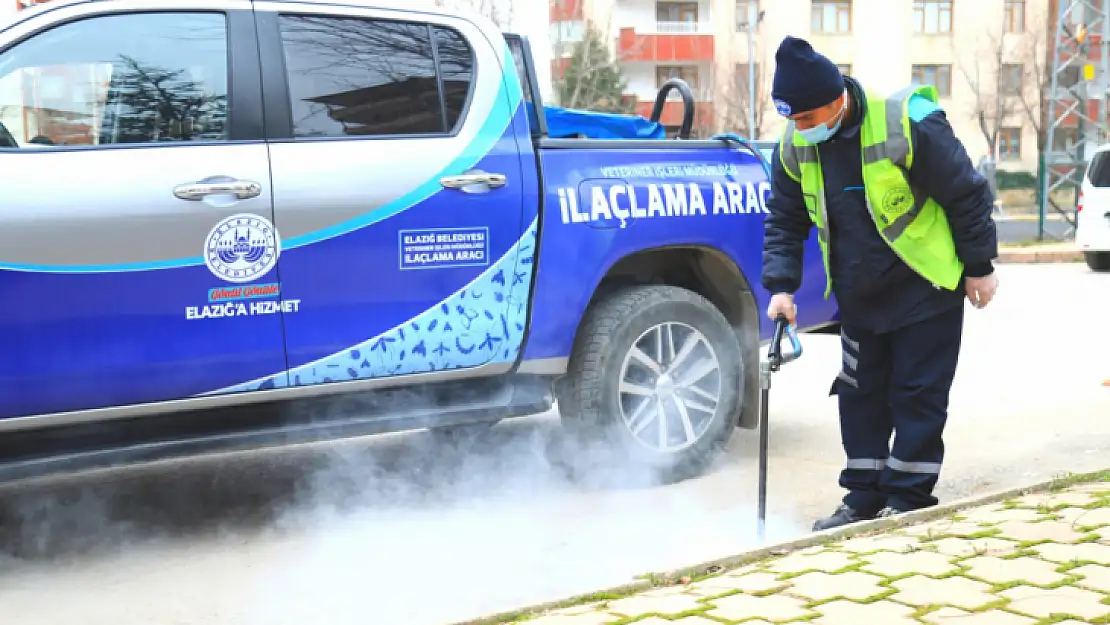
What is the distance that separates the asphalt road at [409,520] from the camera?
3697mm

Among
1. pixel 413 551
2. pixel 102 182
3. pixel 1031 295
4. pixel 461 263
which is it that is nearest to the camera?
pixel 102 182

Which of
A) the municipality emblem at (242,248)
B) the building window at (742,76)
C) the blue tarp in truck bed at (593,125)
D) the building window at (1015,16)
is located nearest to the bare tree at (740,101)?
the building window at (742,76)

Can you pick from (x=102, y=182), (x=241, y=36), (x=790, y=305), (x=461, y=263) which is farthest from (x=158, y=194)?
(x=790, y=305)

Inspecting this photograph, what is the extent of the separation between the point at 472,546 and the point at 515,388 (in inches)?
29.8

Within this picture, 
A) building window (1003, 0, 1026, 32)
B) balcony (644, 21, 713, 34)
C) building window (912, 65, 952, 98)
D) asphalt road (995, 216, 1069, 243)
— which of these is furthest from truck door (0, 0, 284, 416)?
building window (1003, 0, 1026, 32)

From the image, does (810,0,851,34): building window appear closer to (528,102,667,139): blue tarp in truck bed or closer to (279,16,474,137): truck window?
(528,102,667,139): blue tarp in truck bed

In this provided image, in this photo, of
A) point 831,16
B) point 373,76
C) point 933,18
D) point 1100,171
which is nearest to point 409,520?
point 373,76

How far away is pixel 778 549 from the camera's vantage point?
11.8ft

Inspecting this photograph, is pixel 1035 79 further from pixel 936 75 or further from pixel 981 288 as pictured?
pixel 981 288

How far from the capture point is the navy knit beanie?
379 centimetres

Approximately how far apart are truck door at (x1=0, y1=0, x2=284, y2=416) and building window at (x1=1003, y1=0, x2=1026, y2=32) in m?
51.2

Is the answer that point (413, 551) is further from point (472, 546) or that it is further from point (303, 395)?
point (303, 395)

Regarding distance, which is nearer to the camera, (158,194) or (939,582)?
(939,582)

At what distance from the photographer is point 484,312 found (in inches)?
179
